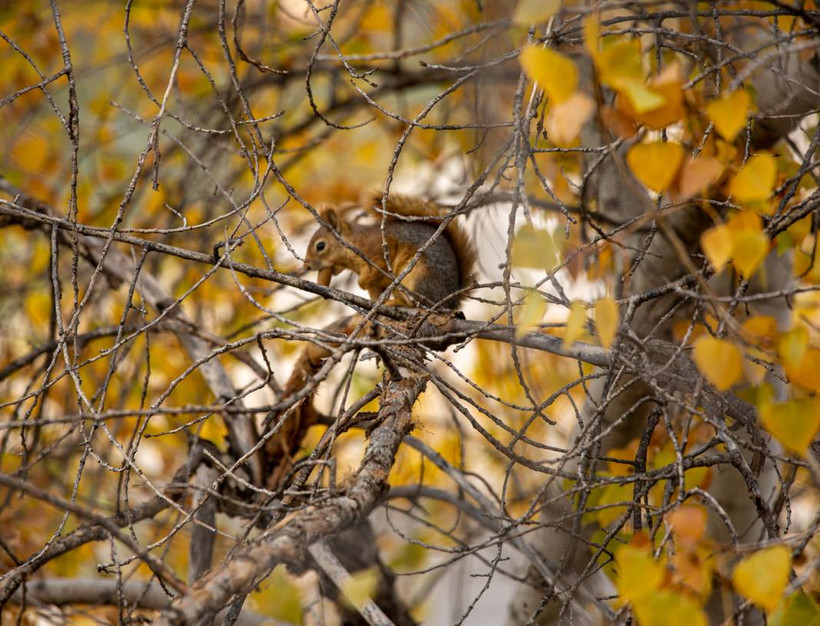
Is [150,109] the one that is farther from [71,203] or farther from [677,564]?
[677,564]

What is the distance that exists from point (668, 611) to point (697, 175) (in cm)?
47

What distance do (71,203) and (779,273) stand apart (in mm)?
1802

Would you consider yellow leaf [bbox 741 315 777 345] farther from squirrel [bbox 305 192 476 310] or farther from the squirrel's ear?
the squirrel's ear

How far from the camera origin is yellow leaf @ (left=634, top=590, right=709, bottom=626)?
0.84 meters

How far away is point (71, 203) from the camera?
1.29m

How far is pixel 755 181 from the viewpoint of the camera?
0.87m

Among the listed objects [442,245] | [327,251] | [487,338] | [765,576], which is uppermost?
[327,251]

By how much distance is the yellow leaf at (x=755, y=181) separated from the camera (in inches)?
33.9

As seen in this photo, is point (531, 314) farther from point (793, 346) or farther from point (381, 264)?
point (381, 264)

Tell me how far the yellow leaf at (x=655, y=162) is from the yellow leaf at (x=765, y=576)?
40 centimetres

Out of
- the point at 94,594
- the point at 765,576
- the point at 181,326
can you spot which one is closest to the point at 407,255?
the point at 181,326

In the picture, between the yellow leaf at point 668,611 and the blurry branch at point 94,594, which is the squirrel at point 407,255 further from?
the yellow leaf at point 668,611

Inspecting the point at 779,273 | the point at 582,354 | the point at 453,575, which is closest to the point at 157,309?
the point at 582,354

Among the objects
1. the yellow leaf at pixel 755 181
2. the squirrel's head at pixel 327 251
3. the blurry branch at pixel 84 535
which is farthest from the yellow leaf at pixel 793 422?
the squirrel's head at pixel 327 251
